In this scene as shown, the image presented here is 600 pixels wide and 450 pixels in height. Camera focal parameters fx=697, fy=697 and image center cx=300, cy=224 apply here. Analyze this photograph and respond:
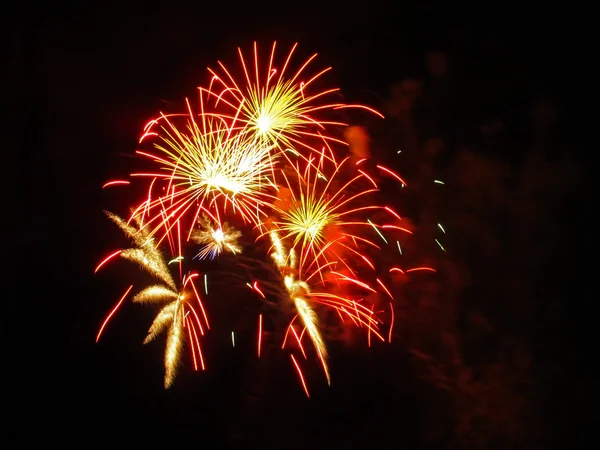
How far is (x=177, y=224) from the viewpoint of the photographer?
5695 mm

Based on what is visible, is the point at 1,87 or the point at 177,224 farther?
the point at 1,87

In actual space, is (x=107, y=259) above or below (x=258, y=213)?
below

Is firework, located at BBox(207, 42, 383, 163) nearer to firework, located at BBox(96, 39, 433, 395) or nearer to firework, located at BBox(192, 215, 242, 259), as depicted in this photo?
firework, located at BBox(96, 39, 433, 395)

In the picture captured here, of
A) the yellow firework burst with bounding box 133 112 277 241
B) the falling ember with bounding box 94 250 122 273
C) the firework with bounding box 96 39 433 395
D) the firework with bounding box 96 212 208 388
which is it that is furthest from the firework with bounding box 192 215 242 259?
the falling ember with bounding box 94 250 122 273

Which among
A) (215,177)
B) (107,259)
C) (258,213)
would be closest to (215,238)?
(258,213)

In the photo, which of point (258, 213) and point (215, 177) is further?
point (258, 213)

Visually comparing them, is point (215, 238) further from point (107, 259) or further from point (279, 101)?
point (279, 101)

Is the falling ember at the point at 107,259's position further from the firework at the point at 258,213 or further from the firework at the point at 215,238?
the firework at the point at 215,238

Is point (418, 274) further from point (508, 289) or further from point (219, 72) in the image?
point (219, 72)

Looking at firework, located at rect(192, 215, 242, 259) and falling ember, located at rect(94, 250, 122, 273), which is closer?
firework, located at rect(192, 215, 242, 259)

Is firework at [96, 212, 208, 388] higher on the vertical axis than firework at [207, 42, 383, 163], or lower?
lower

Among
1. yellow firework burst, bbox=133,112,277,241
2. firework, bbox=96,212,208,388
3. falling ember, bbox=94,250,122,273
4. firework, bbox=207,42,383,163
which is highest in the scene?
firework, bbox=207,42,383,163

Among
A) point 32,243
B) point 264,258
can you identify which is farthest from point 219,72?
point 32,243

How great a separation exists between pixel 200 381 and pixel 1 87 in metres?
3.18
